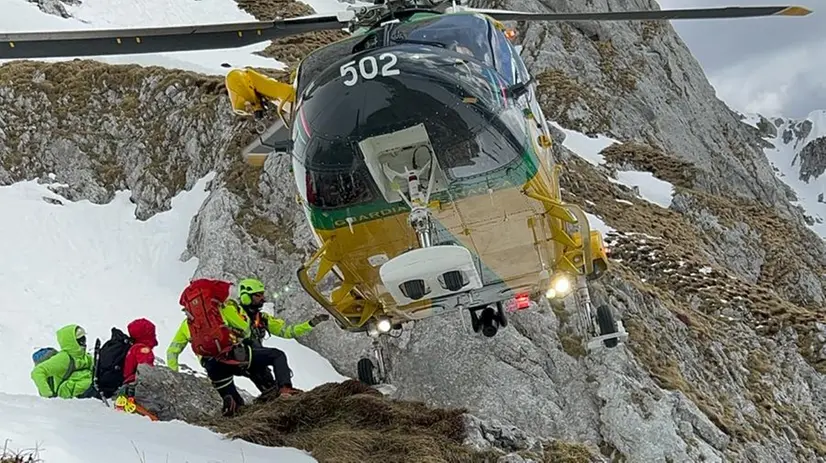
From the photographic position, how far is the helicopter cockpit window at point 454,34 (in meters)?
6.68

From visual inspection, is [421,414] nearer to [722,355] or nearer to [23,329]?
[23,329]

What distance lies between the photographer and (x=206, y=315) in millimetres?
8352

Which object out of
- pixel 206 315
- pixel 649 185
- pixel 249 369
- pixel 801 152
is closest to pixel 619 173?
pixel 649 185

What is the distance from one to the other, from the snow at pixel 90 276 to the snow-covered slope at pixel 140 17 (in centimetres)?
1032

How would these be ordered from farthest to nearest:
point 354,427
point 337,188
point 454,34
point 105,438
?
point 354,427 → point 337,188 → point 454,34 → point 105,438

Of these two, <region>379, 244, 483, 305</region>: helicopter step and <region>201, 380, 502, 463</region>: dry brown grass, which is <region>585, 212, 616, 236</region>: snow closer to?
<region>201, 380, 502, 463</region>: dry brown grass

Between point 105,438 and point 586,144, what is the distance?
3342 cm

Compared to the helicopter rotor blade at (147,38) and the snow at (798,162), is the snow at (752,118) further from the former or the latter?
the helicopter rotor blade at (147,38)

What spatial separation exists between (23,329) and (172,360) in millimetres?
7005

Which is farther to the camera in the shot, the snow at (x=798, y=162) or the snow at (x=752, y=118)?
the snow at (x=752, y=118)

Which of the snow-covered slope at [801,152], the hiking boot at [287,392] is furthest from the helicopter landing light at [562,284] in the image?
the snow-covered slope at [801,152]

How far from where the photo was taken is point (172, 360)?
916 cm

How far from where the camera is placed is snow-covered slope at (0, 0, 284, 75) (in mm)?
28891

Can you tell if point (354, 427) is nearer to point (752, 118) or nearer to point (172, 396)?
point (172, 396)
